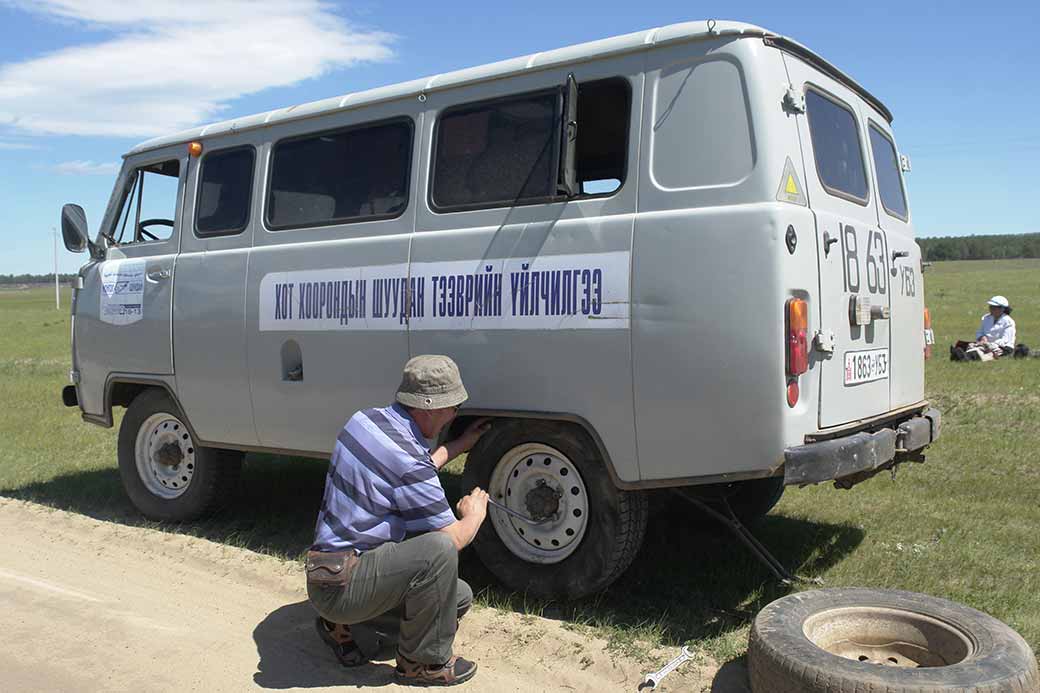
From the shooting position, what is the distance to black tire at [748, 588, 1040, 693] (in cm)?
333

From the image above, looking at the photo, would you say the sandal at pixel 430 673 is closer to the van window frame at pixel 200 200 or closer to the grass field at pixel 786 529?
the grass field at pixel 786 529

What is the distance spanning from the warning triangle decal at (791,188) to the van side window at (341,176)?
2.18m

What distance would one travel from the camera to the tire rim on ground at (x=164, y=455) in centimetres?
691

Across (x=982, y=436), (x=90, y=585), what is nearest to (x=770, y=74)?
(x=90, y=585)

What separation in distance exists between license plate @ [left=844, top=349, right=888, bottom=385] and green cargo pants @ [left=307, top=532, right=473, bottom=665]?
2.18 m

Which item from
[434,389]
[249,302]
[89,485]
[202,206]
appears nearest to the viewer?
[434,389]

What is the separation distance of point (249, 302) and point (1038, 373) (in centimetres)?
1078

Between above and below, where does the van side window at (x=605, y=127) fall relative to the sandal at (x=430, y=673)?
above

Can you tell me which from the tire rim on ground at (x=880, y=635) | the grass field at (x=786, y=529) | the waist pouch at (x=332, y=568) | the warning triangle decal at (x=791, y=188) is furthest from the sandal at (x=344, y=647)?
the warning triangle decal at (x=791, y=188)

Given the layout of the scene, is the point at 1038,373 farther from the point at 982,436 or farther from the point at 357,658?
the point at 357,658

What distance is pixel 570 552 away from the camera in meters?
4.83

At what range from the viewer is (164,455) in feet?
22.9

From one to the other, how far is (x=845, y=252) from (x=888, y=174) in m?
1.48

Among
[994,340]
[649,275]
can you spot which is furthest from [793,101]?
[994,340]
